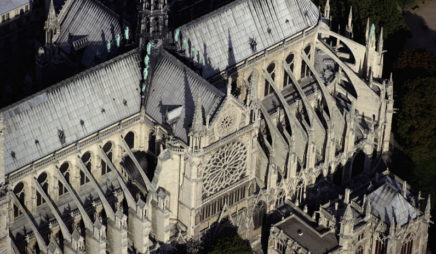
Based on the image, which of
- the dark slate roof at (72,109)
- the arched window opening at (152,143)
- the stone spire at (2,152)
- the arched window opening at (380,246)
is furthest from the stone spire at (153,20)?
the arched window opening at (380,246)

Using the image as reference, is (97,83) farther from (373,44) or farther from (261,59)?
(373,44)

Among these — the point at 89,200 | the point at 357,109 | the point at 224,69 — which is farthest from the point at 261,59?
the point at 89,200

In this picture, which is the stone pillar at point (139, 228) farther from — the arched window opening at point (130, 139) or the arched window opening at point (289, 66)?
the arched window opening at point (289, 66)

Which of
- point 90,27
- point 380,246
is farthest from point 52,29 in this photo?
point 380,246

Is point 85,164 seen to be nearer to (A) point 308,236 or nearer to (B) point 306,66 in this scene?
(A) point 308,236

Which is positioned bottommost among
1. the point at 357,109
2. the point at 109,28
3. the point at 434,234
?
the point at 434,234

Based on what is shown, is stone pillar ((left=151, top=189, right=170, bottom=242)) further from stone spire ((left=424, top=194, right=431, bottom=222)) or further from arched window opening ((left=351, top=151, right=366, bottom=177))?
arched window opening ((left=351, top=151, right=366, bottom=177))

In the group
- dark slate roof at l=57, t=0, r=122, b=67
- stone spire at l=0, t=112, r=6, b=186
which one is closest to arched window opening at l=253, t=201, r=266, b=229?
dark slate roof at l=57, t=0, r=122, b=67
